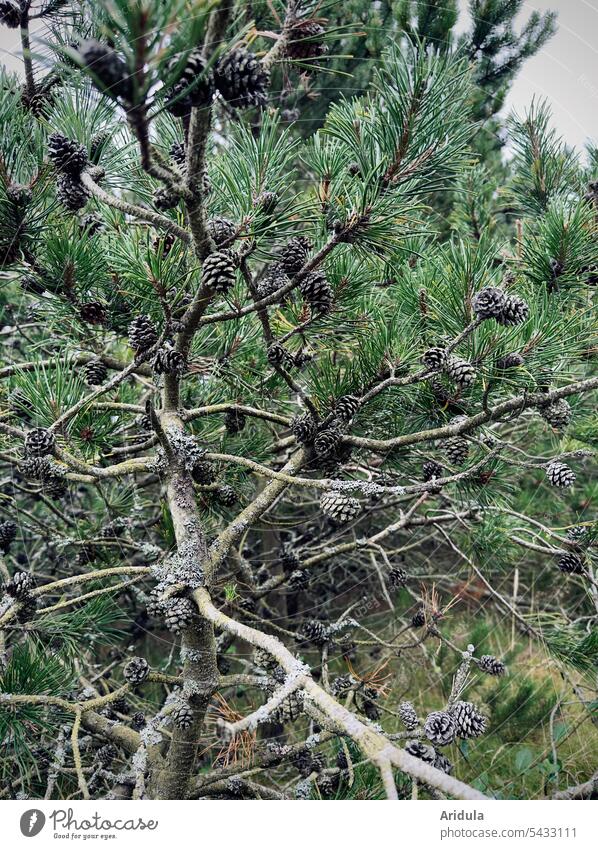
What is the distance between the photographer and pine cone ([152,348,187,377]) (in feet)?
1.43

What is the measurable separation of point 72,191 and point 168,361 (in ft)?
0.42

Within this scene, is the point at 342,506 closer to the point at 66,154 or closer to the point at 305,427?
the point at 305,427

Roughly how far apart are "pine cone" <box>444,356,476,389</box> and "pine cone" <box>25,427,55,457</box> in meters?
0.31

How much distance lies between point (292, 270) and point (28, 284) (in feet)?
0.85

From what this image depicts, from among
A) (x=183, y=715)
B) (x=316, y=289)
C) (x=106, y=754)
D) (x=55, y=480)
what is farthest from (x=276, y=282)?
(x=106, y=754)

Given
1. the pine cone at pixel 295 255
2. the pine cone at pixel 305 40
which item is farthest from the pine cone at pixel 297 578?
the pine cone at pixel 305 40

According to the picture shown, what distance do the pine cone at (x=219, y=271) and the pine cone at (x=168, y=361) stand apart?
93 mm

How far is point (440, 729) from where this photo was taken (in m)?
0.44

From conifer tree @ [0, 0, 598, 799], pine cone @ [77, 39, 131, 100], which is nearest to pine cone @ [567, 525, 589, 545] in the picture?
conifer tree @ [0, 0, 598, 799]

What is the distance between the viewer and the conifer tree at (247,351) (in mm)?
360

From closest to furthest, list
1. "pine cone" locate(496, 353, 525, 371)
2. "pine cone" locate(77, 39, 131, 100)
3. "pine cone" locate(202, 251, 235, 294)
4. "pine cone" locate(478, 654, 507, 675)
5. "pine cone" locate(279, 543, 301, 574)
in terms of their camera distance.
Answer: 1. "pine cone" locate(77, 39, 131, 100)
2. "pine cone" locate(202, 251, 235, 294)
3. "pine cone" locate(496, 353, 525, 371)
4. "pine cone" locate(478, 654, 507, 675)
5. "pine cone" locate(279, 543, 301, 574)

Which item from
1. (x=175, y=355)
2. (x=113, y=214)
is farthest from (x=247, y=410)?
(x=113, y=214)

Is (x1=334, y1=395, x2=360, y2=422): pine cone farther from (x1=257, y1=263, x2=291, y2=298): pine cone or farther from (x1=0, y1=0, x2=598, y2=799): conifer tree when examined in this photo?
(x1=257, y1=263, x2=291, y2=298): pine cone

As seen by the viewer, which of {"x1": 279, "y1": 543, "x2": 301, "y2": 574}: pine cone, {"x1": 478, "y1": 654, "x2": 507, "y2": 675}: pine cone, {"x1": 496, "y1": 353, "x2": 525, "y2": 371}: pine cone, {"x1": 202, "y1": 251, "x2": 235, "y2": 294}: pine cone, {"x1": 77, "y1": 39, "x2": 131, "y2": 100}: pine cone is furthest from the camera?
{"x1": 279, "y1": 543, "x2": 301, "y2": 574}: pine cone
